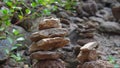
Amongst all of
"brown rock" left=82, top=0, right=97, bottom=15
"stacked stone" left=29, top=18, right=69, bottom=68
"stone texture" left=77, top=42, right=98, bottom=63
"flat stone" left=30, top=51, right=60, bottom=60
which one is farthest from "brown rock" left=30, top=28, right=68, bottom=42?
"brown rock" left=82, top=0, right=97, bottom=15

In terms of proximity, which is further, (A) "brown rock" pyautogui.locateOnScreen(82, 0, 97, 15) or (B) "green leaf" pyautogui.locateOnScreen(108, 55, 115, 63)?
(A) "brown rock" pyautogui.locateOnScreen(82, 0, 97, 15)

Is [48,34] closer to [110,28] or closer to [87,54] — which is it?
[87,54]

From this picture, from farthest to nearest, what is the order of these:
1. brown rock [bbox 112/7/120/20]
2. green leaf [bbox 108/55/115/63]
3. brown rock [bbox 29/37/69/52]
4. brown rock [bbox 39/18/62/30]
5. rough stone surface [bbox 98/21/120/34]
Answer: brown rock [bbox 112/7/120/20] < rough stone surface [bbox 98/21/120/34] < green leaf [bbox 108/55/115/63] < brown rock [bbox 39/18/62/30] < brown rock [bbox 29/37/69/52]

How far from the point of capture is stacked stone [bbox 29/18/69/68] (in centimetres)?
198

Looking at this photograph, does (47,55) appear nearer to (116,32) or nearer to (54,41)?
(54,41)

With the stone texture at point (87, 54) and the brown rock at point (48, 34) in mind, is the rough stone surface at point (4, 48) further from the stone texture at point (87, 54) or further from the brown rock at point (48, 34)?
the stone texture at point (87, 54)

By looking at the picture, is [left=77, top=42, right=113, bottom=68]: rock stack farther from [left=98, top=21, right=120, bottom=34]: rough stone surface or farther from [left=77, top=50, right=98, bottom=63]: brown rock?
[left=98, top=21, right=120, bottom=34]: rough stone surface

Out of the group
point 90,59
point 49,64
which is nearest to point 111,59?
point 90,59

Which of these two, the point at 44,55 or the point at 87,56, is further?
the point at 87,56

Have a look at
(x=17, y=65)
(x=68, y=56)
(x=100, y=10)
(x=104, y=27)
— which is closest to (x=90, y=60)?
(x=68, y=56)

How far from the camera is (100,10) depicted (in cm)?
478

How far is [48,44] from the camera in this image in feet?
6.54

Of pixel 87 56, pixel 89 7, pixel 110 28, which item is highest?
pixel 87 56

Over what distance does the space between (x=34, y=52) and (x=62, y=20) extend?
4.64 ft
